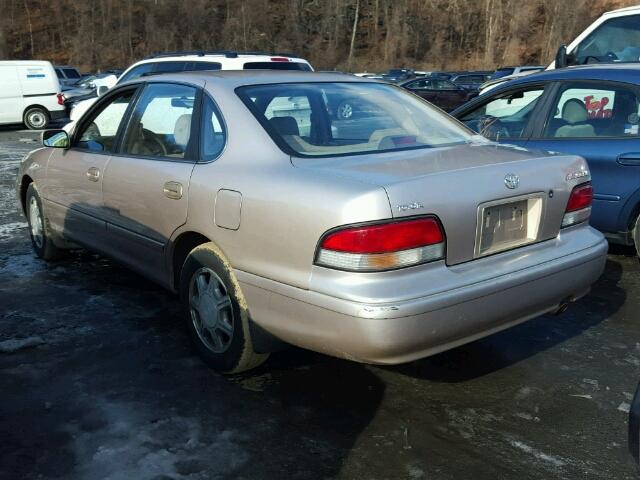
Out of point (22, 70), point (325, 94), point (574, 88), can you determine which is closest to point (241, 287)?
point (325, 94)

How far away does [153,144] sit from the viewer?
3.98 m

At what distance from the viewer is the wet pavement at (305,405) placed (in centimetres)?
271

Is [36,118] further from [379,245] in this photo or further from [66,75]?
[379,245]

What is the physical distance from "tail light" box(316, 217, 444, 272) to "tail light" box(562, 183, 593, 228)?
953 mm

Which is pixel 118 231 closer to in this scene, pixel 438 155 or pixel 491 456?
pixel 438 155

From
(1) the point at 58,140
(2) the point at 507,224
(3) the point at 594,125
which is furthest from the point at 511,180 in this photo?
(1) the point at 58,140

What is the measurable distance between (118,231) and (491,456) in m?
2.58

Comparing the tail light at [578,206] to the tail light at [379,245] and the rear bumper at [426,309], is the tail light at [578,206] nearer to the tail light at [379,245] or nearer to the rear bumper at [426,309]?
the rear bumper at [426,309]

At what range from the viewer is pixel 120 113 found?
14.8 feet

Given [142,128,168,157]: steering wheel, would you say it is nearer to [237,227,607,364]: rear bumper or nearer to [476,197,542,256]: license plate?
[237,227,607,364]: rear bumper

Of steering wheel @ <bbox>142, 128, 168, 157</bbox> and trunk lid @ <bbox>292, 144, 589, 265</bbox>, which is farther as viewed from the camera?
steering wheel @ <bbox>142, 128, 168, 157</bbox>

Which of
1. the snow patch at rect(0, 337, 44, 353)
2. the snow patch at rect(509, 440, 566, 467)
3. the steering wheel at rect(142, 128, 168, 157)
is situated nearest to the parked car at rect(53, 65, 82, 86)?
the steering wheel at rect(142, 128, 168, 157)

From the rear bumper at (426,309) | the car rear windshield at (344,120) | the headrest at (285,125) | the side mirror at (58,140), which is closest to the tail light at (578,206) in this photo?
the rear bumper at (426,309)

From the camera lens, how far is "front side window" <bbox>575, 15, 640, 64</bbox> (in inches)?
312
